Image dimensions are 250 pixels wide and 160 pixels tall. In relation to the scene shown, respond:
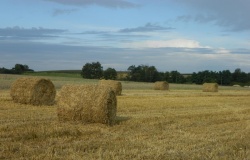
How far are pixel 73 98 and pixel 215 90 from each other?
29978 millimetres

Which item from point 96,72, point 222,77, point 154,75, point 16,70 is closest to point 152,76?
point 154,75

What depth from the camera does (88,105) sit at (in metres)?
12.1

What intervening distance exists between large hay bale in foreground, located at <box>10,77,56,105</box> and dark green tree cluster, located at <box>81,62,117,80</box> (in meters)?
61.8

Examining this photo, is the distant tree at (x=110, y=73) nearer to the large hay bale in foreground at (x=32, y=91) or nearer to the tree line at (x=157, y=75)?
the tree line at (x=157, y=75)

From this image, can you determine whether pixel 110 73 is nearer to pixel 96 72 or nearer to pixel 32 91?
pixel 96 72

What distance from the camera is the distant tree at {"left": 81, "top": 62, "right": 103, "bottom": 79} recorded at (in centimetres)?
8326

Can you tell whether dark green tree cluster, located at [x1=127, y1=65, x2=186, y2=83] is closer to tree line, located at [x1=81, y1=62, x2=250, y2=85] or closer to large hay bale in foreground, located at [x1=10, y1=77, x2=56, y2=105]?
tree line, located at [x1=81, y1=62, x2=250, y2=85]

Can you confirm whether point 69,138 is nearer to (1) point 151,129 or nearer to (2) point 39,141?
(2) point 39,141

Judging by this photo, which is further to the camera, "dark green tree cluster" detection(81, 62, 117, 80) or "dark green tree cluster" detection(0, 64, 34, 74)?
"dark green tree cluster" detection(81, 62, 117, 80)

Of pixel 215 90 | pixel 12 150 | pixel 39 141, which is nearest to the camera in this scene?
pixel 12 150

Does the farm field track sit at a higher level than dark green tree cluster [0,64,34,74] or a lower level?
lower

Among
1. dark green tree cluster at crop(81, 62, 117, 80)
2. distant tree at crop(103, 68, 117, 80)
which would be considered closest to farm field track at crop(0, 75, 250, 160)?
distant tree at crop(103, 68, 117, 80)


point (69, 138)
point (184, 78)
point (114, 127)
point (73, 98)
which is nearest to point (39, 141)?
point (69, 138)

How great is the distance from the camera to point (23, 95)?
18.1 m
